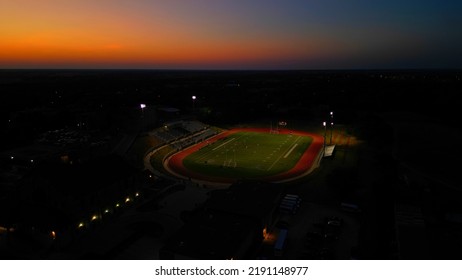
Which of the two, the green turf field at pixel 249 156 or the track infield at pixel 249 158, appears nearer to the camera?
the track infield at pixel 249 158

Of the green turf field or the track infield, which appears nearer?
the track infield

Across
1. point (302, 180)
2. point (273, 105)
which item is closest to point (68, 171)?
point (302, 180)

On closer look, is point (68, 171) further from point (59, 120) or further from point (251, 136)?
point (59, 120)

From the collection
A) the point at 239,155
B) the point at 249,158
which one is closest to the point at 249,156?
the point at 249,158

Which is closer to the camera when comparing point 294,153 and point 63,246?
point 63,246

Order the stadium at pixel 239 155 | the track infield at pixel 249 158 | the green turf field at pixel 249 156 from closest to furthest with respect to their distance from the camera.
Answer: the stadium at pixel 239 155, the track infield at pixel 249 158, the green turf field at pixel 249 156

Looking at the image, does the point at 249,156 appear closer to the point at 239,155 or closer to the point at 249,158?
the point at 249,158

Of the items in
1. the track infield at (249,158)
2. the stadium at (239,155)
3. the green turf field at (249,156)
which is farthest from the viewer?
the green turf field at (249,156)

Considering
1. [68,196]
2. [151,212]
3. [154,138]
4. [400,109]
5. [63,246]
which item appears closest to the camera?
[63,246]
